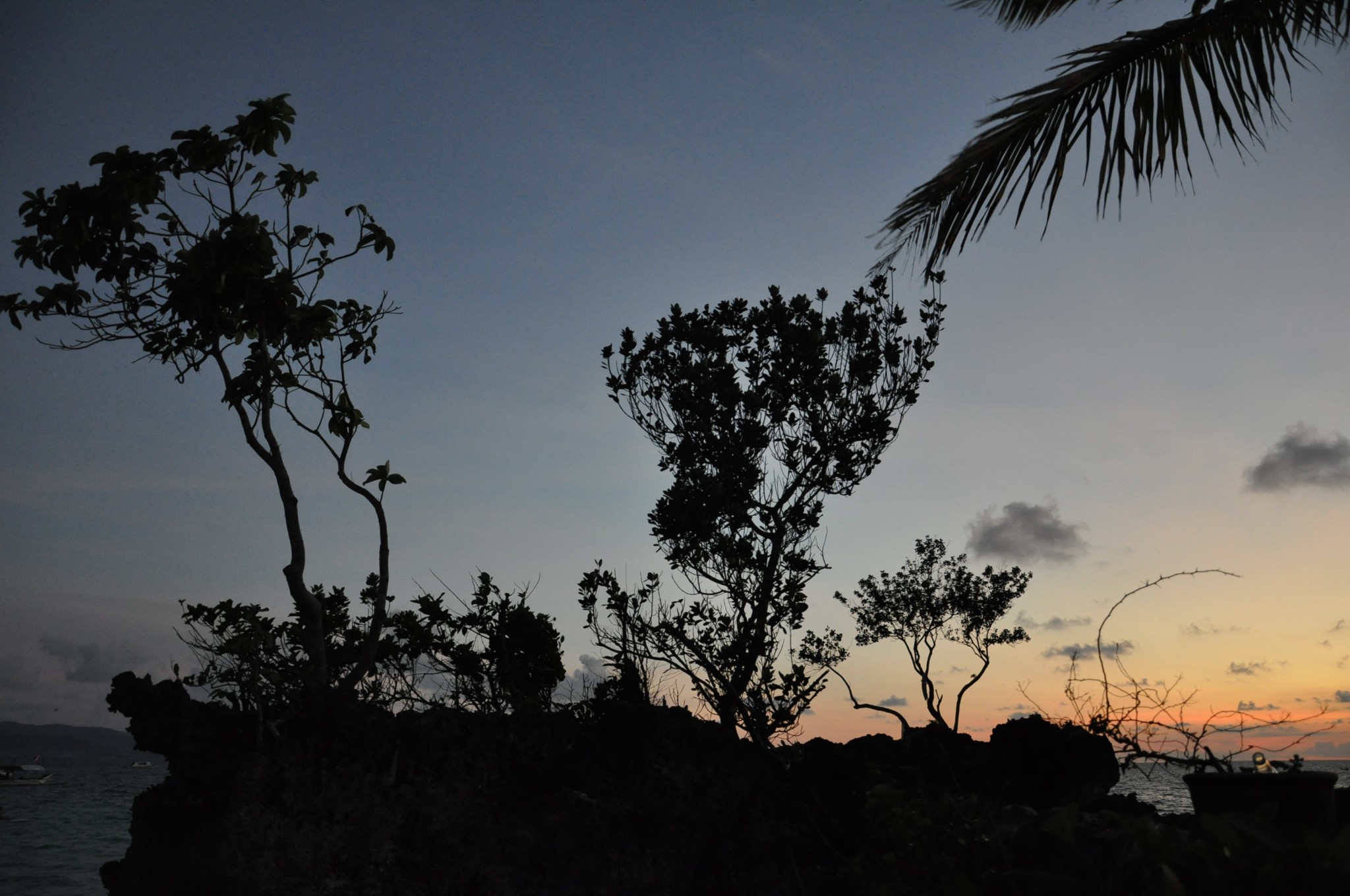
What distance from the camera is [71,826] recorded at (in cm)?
4938

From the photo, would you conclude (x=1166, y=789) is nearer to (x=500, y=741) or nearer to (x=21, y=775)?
(x=500, y=741)

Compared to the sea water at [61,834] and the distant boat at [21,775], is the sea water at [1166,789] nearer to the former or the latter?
the sea water at [61,834]

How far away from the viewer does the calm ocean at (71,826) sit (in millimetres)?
28953

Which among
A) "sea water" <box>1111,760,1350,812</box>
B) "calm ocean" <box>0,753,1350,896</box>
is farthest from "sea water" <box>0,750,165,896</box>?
"sea water" <box>1111,760,1350,812</box>

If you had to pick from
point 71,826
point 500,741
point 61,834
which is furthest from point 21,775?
point 500,741

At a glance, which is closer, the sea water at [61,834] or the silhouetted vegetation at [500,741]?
the silhouetted vegetation at [500,741]

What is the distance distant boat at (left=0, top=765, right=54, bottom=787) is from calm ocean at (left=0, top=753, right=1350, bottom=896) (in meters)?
1.34

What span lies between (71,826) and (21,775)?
54369 mm

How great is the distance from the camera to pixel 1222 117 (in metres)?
4.80

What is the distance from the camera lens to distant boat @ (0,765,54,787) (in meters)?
81.4

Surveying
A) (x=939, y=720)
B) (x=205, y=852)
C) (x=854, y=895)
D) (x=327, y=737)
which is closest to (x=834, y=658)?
(x=939, y=720)

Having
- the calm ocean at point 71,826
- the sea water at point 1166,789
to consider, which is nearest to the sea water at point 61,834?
the calm ocean at point 71,826

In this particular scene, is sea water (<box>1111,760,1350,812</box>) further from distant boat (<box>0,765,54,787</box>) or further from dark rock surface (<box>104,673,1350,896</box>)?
distant boat (<box>0,765,54,787</box>)

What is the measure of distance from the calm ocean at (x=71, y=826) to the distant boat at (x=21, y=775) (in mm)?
1339
